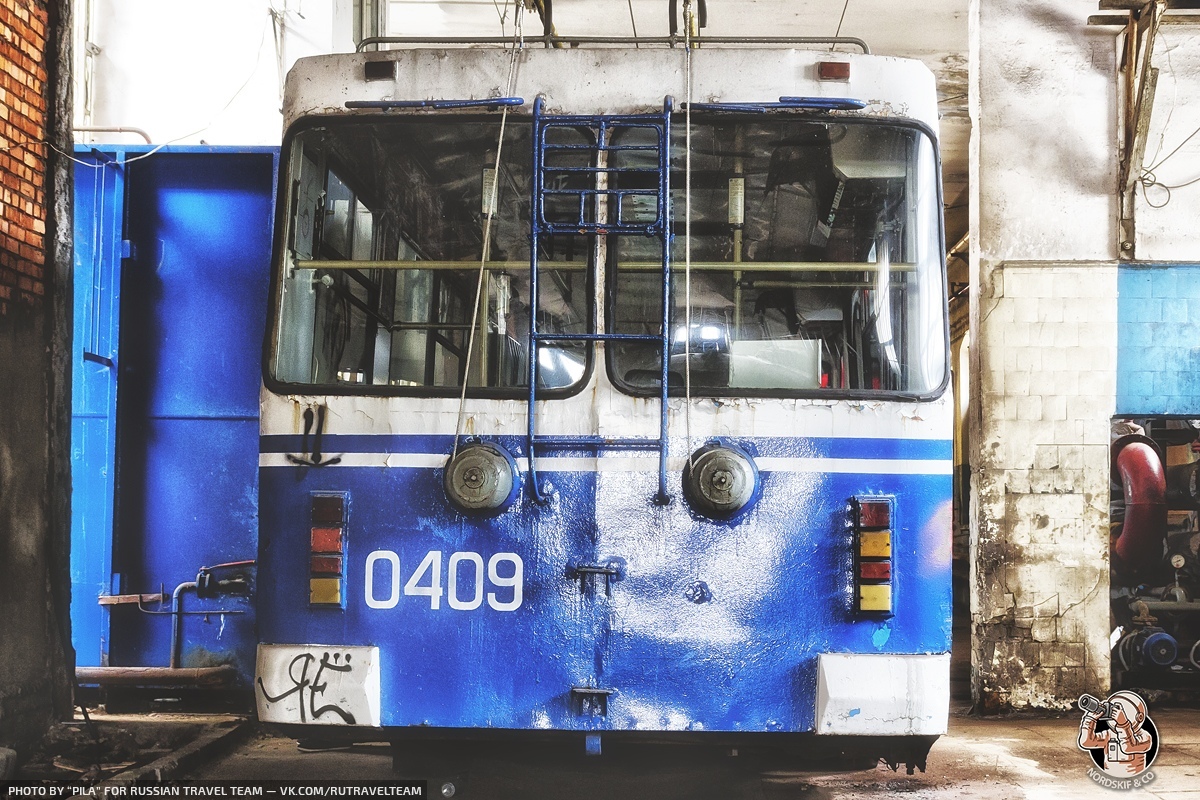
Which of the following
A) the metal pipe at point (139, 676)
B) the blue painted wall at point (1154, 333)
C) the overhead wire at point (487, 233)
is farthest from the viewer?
the blue painted wall at point (1154, 333)

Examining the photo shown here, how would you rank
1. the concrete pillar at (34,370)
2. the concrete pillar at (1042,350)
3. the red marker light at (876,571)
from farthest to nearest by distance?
the concrete pillar at (1042,350) → the concrete pillar at (34,370) → the red marker light at (876,571)

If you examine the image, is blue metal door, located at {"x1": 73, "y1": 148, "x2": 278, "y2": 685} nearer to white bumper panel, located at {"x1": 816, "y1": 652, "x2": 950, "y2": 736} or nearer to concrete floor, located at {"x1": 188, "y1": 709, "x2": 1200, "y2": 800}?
concrete floor, located at {"x1": 188, "y1": 709, "x2": 1200, "y2": 800}

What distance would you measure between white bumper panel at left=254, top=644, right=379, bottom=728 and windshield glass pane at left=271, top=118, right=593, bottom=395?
94cm

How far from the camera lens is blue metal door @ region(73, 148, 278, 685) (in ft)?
20.0

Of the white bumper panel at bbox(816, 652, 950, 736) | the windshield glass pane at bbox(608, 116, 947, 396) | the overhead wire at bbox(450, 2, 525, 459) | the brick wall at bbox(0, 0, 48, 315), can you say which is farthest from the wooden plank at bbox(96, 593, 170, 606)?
the white bumper panel at bbox(816, 652, 950, 736)

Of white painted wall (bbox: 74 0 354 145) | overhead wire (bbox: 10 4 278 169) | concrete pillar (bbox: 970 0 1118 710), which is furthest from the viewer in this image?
white painted wall (bbox: 74 0 354 145)

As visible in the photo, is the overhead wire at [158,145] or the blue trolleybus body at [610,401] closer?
the blue trolleybus body at [610,401]

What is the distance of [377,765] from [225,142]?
509 cm

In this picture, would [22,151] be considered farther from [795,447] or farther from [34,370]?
[795,447]

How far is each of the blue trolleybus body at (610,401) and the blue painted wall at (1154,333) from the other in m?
4.35
